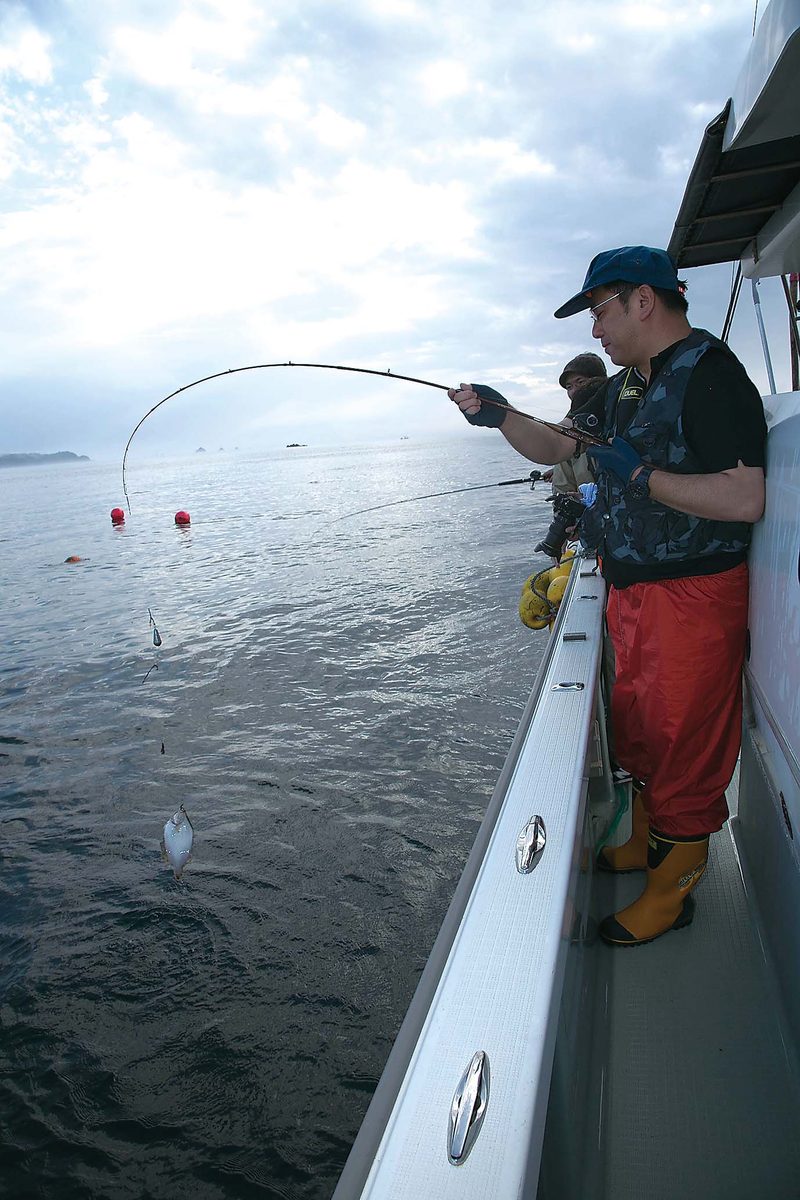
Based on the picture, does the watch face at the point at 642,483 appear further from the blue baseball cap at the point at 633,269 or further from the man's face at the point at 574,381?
the man's face at the point at 574,381

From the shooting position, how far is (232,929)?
3719 millimetres

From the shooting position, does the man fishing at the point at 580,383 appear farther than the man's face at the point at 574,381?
No

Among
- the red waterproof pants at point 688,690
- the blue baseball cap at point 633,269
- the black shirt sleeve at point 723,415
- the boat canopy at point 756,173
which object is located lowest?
the red waterproof pants at point 688,690

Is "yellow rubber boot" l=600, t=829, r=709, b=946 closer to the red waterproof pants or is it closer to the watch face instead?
the red waterproof pants

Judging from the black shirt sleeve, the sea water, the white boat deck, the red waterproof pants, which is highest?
the black shirt sleeve

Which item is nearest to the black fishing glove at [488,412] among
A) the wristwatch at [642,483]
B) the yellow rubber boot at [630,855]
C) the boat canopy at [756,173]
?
the wristwatch at [642,483]

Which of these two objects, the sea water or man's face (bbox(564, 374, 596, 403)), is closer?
the sea water

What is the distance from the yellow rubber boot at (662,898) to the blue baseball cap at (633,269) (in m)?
1.70

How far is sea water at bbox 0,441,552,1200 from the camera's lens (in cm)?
274

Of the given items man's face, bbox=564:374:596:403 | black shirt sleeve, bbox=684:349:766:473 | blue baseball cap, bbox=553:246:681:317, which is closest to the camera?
black shirt sleeve, bbox=684:349:766:473

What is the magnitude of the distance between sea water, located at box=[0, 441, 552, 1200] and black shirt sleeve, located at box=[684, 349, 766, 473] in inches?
101

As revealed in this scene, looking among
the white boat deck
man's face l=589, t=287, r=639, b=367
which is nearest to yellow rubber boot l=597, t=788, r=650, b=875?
the white boat deck

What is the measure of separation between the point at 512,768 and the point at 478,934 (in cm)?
67

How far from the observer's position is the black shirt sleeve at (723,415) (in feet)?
6.45
